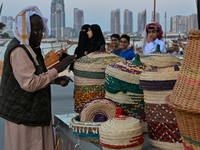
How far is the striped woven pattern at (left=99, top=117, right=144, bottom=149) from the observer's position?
6.05ft

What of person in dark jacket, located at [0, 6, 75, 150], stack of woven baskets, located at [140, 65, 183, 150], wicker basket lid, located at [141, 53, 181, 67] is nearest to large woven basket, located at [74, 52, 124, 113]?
person in dark jacket, located at [0, 6, 75, 150]

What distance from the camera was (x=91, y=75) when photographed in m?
2.71

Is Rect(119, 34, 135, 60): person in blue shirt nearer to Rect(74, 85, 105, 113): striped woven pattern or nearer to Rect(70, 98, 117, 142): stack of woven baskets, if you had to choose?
Rect(74, 85, 105, 113): striped woven pattern

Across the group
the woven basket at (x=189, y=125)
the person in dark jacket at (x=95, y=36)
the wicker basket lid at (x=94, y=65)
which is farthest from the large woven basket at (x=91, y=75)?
the person in dark jacket at (x=95, y=36)

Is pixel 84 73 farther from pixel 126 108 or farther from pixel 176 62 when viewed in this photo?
pixel 176 62

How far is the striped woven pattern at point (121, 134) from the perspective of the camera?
1.84 m

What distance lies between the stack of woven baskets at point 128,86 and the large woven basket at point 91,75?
37cm

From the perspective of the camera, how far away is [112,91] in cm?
231

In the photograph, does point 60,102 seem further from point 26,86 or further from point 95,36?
point 26,86

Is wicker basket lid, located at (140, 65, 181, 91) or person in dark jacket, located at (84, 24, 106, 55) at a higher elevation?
person in dark jacket, located at (84, 24, 106, 55)

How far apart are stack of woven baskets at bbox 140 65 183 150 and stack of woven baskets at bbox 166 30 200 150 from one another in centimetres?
56

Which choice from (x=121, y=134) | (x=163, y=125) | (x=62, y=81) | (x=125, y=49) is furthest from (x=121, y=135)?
(x=125, y=49)

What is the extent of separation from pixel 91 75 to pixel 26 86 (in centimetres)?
69

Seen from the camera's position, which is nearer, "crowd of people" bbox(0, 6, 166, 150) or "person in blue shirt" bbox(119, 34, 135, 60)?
"crowd of people" bbox(0, 6, 166, 150)
